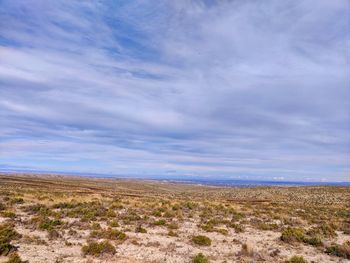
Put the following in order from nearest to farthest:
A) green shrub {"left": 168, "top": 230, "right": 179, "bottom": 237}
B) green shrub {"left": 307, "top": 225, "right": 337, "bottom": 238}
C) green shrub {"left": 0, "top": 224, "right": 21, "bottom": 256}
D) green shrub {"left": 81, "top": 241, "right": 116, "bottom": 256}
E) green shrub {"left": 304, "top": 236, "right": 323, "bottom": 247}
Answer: green shrub {"left": 0, "top": 224, "right": 21, "bottom": 256}
green shrub {"left": 81, "top": 241, "right": 116, "bottom": 256}
green shrub {"left": 304, "top": 236, "right": 323, "bottom": 247}
green shrub {"left": 168, "top": 230, "right": 179, "bottom": 237}
green shrub {"left": 307, "top": 225, "right": 337, "bottom": 238}

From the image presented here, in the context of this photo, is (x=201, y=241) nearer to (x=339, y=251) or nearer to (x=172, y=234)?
(x=172, y=234)

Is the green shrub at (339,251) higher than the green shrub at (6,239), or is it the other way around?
the green shrub at (6,239)

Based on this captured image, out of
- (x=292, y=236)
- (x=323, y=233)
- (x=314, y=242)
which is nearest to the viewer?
(x=314, y=242)

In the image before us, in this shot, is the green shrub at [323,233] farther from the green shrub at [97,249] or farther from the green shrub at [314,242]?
the green shrub at [97,249]

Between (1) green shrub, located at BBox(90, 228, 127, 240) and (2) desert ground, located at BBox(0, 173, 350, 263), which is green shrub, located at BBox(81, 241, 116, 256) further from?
(1) green shrub, located at BBox(90, 228, 127, 240)

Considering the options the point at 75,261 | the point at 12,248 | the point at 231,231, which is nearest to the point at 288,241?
the point at 231,231

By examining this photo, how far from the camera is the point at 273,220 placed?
27203 mm

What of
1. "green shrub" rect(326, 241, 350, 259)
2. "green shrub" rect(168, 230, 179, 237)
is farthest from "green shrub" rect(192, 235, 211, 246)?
"green shrub" rect(326, 241, 350, 259)

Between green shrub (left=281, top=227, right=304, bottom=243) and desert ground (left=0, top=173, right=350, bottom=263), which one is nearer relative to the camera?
desert ground (left=0, top=173, right=350, bottom=263)

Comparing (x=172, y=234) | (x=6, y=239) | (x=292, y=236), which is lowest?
(x=172, y=234)

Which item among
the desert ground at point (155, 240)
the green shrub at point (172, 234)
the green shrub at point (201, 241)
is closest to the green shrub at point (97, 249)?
the desert ground at point (155, 240)

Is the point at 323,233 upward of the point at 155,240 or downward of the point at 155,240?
upward

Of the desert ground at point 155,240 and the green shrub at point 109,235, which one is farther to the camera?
the green shrub at point 109,235

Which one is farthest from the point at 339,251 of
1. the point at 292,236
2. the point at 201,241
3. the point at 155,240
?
the point at 155,240
